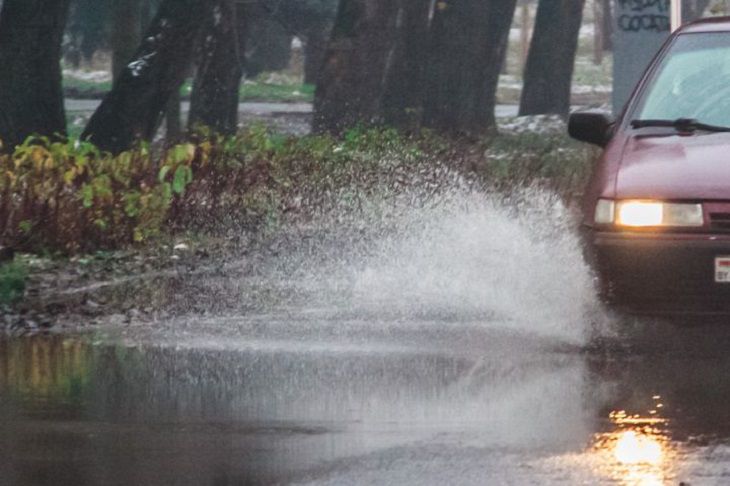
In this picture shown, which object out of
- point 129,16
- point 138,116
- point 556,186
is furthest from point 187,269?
point 129,16

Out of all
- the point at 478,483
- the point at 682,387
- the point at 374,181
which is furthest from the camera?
the point at 374,181

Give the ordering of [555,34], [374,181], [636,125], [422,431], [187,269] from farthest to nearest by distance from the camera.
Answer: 1. [555,34]
2. [374,181]
3. [187,269]
4. [636,125]
5. [422,431]

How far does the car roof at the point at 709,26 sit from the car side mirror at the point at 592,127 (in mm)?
740

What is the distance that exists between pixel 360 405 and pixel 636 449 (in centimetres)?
162

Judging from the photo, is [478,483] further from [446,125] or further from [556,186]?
[446,125]

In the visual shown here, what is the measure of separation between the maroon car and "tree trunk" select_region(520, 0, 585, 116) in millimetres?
27098

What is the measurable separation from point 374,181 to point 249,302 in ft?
17.9

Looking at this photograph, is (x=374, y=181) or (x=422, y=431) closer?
(x=422, y=431)

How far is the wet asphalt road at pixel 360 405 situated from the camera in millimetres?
7352

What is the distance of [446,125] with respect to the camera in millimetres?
28984

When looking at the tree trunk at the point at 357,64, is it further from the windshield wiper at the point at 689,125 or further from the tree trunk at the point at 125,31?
the windshield wiper at the point at 689,125

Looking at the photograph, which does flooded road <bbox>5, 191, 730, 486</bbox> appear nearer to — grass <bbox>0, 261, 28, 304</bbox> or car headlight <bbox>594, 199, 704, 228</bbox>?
car headlight <bbox>594, 199, 704, 228</bbox>

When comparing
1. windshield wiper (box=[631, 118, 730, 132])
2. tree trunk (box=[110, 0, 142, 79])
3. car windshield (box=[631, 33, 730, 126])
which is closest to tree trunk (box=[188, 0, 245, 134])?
tree trunk (box=[110, 0, 142, 79])

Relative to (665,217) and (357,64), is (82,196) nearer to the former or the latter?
(665,217)
